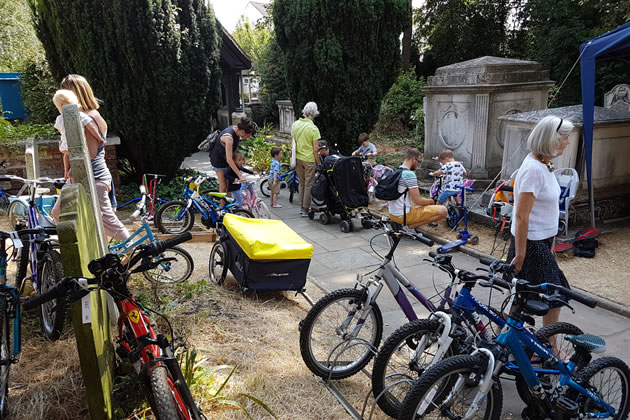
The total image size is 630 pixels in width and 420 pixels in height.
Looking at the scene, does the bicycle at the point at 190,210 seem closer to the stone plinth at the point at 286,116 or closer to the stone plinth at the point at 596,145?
the stone plinth at the point at 596,145

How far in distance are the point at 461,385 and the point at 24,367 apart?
9.01 ft

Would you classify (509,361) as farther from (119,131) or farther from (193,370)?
(119,131)

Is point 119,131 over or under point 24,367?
over

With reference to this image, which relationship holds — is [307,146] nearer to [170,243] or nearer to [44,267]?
[44,267]

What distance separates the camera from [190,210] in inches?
266

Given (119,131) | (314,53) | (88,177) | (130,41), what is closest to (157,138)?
(119,131)

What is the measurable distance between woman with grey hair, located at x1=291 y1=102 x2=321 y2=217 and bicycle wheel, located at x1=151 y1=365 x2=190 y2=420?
5.79 metres

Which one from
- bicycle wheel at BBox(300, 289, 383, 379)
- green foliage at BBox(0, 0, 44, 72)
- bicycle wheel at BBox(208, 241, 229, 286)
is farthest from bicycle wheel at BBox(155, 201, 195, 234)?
green foliage at BBox(0, 0, 44, 72)

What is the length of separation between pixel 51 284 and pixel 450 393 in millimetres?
2929

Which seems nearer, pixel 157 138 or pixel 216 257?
pixel 216 257

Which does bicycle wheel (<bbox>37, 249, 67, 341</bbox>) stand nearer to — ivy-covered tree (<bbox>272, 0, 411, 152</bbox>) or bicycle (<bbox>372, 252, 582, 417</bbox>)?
bicycle (<bbox>372, 252, 582, 417</bbox>)

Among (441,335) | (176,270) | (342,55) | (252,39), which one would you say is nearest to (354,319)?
→ (441,335)

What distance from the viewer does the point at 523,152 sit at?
23.6ft

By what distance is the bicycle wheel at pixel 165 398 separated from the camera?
2111 mm
